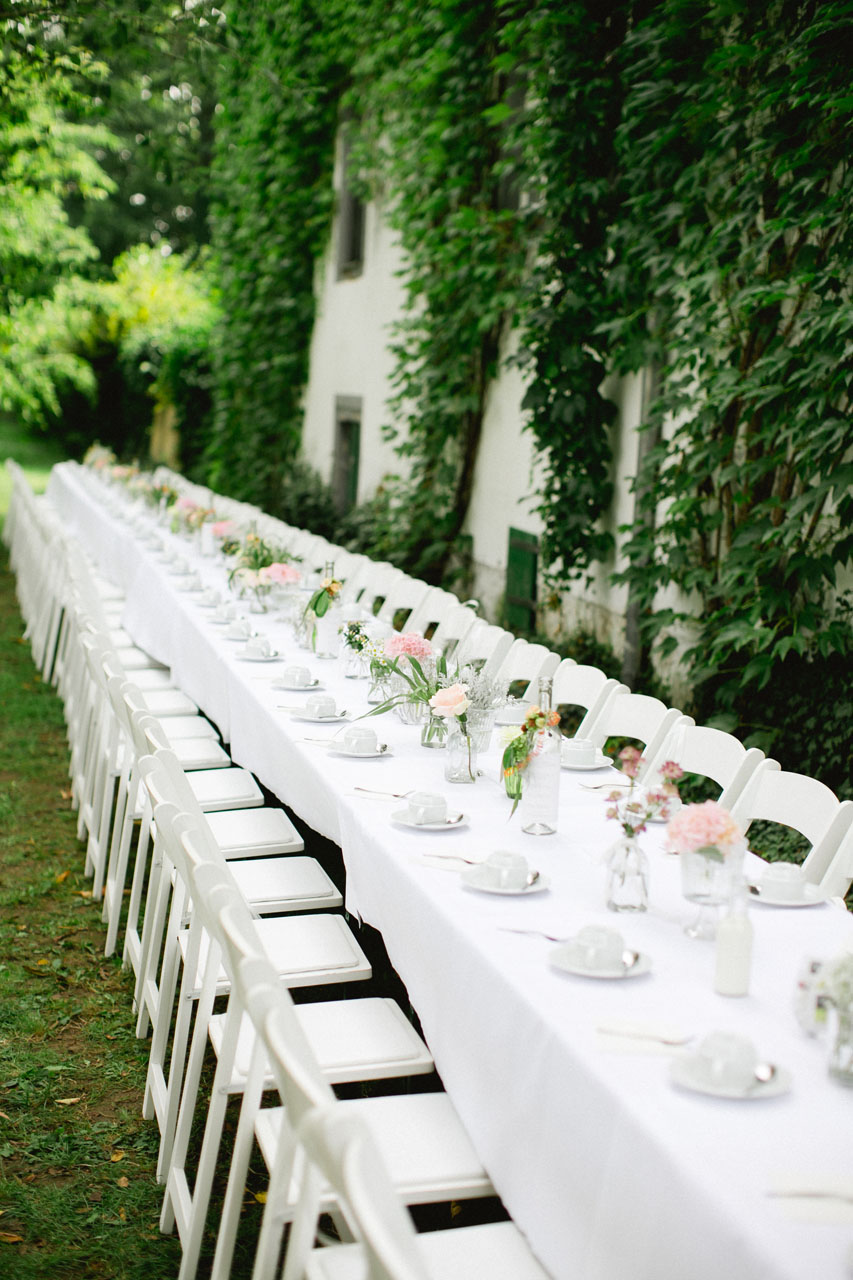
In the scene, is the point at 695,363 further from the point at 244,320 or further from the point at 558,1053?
the point at 244,320

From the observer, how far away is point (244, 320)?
14.2m

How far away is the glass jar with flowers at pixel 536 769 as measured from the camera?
2.88m

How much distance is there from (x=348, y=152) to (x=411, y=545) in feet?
16.2

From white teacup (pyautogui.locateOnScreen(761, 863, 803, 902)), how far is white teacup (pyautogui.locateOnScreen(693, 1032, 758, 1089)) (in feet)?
2.45

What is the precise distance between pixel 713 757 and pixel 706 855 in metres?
1.21

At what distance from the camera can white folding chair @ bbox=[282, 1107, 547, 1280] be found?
4.30ft

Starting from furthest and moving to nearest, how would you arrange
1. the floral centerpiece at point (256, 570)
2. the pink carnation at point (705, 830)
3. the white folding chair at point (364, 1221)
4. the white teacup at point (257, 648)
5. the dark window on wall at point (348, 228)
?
the dark window on wall at point (348, 228)
the floral centerpiece at point (256, 570)
the white teacup at point (257, 648)
the pink carnation at point (705, 830)
the white folding chair at point (364, 1221)

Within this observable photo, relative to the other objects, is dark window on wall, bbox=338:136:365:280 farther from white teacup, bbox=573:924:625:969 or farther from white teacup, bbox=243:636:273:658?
white teacup, bbox=573:924:625:969

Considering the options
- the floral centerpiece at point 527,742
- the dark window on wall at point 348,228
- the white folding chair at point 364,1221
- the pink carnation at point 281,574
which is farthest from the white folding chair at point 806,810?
the dark window on wall at point 348,228

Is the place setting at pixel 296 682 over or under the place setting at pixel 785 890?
over

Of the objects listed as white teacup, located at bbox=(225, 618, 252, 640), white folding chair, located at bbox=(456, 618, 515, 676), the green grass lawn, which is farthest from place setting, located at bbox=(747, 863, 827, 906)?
the green grass lawn

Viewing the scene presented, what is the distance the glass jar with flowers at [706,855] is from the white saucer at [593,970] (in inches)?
8.9

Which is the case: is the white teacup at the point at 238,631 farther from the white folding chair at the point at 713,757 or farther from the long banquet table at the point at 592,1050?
the white folding chair at the point at 713,757

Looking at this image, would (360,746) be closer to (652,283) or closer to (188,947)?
(188,947)
